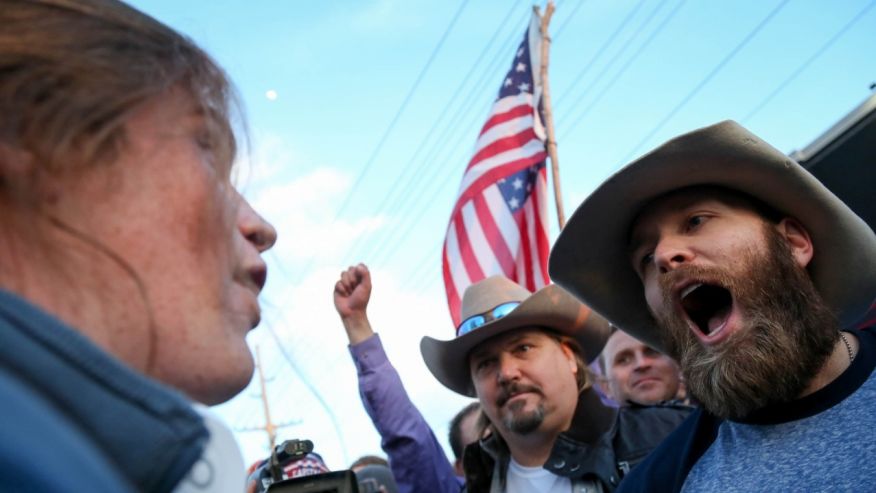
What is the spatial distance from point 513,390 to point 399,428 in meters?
0.57

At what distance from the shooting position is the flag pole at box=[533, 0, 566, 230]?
678 centimetres

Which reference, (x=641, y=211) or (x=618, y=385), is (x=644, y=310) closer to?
(x=641, y=211)

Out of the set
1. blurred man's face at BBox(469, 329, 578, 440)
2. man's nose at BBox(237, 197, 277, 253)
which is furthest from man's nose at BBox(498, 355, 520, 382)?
man's nose at BBox(237, 197, 277, 253)

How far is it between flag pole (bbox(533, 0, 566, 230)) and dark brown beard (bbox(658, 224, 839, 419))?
440 cm

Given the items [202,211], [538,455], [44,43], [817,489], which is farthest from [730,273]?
[44,43]

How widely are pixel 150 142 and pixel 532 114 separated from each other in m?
6.39

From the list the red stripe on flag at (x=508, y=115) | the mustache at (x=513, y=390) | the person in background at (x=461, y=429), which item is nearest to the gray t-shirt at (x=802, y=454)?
the mustache at (x=513, y=390)

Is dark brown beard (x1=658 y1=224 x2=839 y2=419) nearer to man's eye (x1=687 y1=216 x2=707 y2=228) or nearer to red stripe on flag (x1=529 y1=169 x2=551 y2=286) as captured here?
man's eye (x1=687 y1=216 x2=707 y2=228)

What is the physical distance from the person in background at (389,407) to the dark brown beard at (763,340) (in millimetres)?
1536

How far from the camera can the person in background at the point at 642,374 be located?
14.7 feet

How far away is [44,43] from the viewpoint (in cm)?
79

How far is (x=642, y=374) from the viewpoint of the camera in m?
4.52

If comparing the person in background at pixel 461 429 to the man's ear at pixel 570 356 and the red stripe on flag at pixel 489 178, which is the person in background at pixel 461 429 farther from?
the red stripe on flag at pixel 489 178

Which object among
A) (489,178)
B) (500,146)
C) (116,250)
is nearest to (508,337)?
(489,178)
